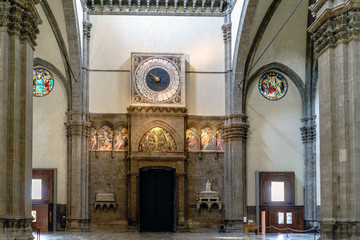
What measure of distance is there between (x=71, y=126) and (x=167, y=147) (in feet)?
15.6

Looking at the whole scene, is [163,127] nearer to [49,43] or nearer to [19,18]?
[49,43]

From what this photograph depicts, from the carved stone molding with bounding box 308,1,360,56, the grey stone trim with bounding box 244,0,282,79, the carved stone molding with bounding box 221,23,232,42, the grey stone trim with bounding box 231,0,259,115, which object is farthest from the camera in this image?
the carved stone molding with bounding box 221,23,232,42

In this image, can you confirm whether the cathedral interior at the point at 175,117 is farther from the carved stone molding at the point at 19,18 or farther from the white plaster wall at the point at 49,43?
the carved stone molding at the point at 19,18

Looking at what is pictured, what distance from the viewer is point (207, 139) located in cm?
2717

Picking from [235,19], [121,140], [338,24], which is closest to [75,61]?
[121,140]

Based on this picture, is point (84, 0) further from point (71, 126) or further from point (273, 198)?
point (273, 198)

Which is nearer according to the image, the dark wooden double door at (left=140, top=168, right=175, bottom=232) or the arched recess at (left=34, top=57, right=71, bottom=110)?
the arched recess at (left=34, top=57, right=71, bottom=110)

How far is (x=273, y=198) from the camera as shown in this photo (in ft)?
87.6

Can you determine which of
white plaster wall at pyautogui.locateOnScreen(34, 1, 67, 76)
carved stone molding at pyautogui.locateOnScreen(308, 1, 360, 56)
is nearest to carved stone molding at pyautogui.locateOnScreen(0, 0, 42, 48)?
carved stone molding at pyautogui.locateOnScreen(308, 1, 360, 56)

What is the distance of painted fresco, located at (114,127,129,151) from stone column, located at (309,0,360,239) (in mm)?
13555

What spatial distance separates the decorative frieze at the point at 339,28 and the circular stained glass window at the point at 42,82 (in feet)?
52.6

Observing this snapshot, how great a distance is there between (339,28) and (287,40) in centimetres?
1277

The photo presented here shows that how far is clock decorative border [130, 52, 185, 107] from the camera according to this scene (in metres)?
26.5

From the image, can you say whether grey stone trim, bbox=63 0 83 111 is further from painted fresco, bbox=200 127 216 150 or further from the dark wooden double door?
painted fresco, bbox=200 127 216 150
